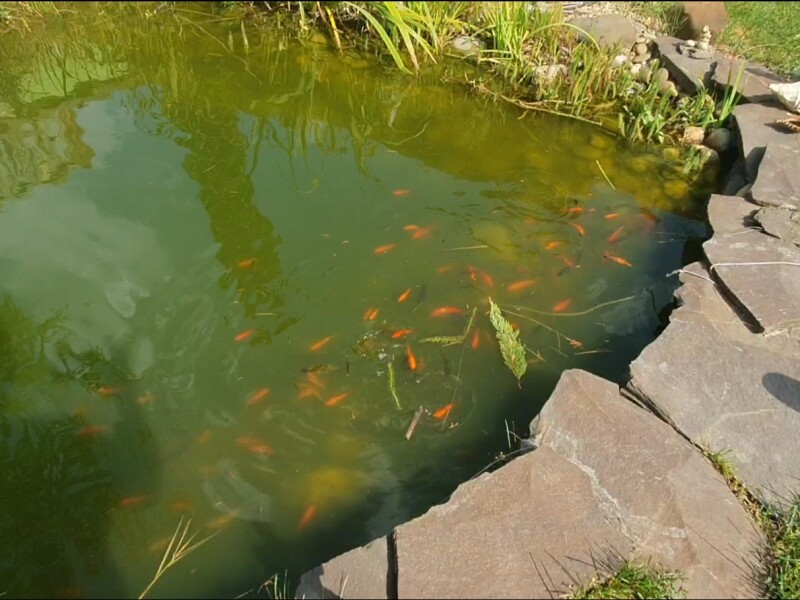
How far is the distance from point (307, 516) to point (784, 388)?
7.00ft

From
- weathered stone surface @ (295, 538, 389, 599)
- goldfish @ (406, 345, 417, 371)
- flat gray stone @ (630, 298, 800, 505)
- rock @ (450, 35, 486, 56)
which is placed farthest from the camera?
rock @ (450, 35, 486, 56)

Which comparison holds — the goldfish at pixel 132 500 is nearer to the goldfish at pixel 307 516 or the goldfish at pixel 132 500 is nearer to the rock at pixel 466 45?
the goldfish at pixel 307 516

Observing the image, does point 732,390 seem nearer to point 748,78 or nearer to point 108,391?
point 108,391

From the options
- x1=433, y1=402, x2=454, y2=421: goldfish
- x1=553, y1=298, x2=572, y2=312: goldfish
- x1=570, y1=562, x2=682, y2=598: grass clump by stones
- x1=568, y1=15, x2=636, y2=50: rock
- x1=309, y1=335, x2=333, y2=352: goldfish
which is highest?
x1=568, y1=15, x2=636, y2=50: rock

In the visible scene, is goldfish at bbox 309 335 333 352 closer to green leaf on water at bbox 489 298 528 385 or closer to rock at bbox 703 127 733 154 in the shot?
green leaf on water at bbox 489 298 528 385

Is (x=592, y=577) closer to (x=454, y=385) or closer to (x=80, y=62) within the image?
→ (x=454, y=385)

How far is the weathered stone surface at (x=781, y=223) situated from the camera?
3.75 metres

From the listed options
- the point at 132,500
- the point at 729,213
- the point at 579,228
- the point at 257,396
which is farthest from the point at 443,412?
the point at 729,213

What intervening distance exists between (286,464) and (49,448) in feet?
3.47

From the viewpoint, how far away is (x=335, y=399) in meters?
3.17

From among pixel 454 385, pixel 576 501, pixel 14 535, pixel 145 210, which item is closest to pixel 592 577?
pixel 576 501

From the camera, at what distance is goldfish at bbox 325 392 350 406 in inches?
124

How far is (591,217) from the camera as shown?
443cm

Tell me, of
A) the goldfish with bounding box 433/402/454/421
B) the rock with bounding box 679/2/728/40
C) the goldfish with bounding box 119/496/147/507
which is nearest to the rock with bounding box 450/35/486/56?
the rock with bounding box 679/2/728/40
